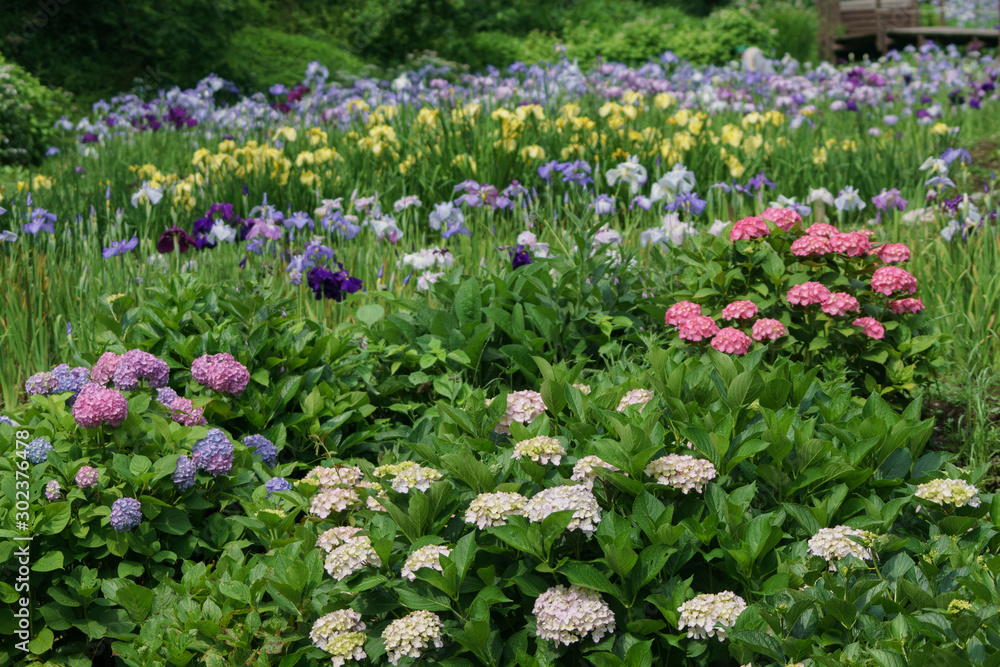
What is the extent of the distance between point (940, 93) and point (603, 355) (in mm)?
7665

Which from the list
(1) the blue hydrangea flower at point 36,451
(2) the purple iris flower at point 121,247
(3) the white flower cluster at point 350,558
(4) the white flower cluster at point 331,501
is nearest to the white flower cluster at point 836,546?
(3) the white flower cluster at point 350,558

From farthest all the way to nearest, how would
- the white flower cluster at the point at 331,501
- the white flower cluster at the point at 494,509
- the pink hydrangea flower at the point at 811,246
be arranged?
the pink hydrangea flower at the point at 811,246 → the white flower cluster at the point at 331,501 → the white flower cluster at the point at 494,509

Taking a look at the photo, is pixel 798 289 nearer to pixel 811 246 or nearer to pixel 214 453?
pixel 811 246

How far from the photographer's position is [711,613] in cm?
149

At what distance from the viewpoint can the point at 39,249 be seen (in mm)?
3883

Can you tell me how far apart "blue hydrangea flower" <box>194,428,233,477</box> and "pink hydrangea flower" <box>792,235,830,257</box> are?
1767 millimetres

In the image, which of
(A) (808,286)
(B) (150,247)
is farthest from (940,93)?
(B) (150,247)

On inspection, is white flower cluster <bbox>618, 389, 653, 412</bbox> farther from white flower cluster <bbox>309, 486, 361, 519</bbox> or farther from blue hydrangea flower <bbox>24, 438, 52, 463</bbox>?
blue hydrangea flower <bbox>24, 438, 52, 463</bbox>

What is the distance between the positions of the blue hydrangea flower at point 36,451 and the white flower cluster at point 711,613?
5.02 feet

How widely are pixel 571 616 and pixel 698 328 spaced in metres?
1.17

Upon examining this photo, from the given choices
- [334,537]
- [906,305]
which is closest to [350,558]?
[334,537]

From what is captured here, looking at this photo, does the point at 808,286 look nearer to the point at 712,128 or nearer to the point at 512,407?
the point at 512,407

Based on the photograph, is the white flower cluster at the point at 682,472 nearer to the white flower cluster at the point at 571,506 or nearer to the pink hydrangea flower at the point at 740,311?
the white flower cluster at the point at 571,506

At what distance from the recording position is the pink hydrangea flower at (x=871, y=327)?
8.07 feet
